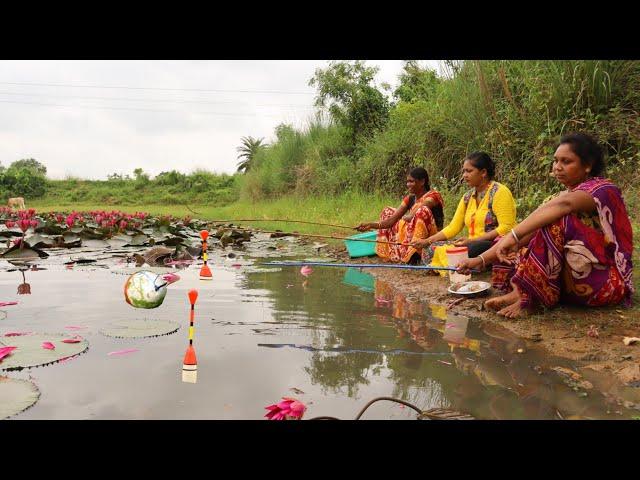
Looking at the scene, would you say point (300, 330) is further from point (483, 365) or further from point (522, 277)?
point (522, 277)

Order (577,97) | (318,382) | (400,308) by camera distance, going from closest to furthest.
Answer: (318,382)
(400,308)
(577,97)

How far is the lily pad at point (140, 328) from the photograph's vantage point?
293 centimetres

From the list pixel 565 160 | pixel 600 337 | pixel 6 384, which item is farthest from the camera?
pixel 565 160

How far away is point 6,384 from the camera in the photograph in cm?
211

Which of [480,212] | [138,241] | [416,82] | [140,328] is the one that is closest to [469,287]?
[480,212]

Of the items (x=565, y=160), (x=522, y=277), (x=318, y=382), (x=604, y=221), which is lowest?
(x=318, y=382)

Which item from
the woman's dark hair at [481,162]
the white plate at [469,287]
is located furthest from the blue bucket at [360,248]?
the white plate at [469,287]

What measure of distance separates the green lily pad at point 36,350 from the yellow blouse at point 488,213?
11.3 feet

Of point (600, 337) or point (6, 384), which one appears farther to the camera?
point (600, 337)

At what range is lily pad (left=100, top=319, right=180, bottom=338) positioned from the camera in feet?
9.62

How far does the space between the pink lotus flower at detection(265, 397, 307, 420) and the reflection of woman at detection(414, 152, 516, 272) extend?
2.86 m

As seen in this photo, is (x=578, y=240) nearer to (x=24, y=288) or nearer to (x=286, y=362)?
(x=286, y=362)

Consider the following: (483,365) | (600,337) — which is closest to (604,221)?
(600,337)

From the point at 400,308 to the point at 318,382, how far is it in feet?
6.00
